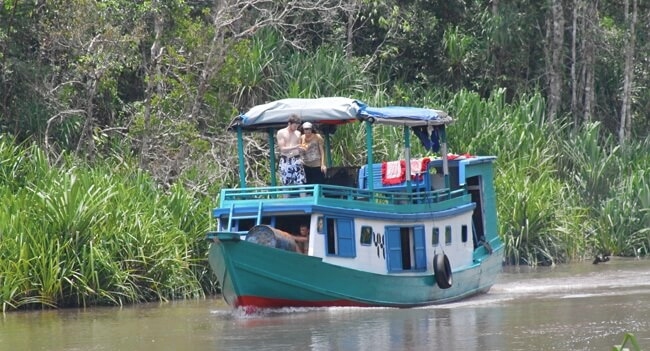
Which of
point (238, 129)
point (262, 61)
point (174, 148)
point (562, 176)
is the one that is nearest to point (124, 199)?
point (238, 129)

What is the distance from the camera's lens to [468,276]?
19250mm

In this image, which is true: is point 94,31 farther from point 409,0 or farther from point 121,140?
point 409,0

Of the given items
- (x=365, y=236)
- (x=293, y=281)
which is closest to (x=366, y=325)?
(x=293, y=281)

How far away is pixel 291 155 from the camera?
59.5 feet

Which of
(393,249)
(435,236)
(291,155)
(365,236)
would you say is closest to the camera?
(365,236)

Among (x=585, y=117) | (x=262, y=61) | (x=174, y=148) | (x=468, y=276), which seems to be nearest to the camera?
(x=468, y=276)

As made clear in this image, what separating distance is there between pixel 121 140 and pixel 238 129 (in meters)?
5.88

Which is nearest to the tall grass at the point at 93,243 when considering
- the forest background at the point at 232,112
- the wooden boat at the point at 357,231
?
the forest background at the point at 232,112

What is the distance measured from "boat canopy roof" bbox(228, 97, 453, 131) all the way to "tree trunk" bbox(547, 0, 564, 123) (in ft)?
34.7

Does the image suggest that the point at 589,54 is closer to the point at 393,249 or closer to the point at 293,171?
the point at 393,249

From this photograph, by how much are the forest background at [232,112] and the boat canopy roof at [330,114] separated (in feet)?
7.23

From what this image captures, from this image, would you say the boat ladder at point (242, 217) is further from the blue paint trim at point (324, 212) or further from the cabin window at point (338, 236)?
the cabin window at point (338, 236)

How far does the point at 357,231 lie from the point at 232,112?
692cm

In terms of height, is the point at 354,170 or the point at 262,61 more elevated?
the point at 262,61
